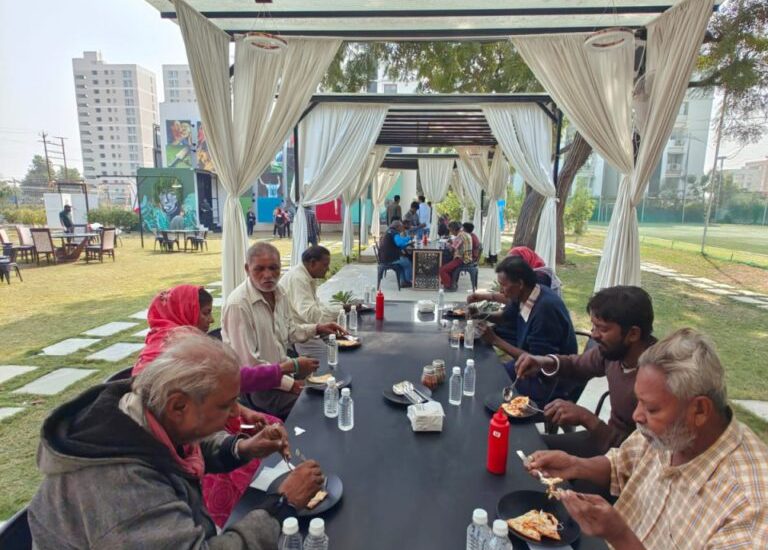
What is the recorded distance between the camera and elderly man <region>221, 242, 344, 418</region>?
104 inches

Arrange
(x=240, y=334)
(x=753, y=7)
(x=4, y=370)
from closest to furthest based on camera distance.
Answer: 1. (x=240, y=334)
2. (x=4, y=370)
3. (x=753, y=7)

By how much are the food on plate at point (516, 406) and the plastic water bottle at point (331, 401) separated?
838 mm

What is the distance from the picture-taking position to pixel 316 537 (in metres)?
→ 1.18

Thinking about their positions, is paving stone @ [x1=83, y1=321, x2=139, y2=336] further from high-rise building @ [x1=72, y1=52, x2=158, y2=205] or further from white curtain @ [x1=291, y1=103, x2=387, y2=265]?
high-rise building @ [x1=72, y1=52, x2=158, y2=205]

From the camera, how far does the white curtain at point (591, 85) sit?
4348 mm

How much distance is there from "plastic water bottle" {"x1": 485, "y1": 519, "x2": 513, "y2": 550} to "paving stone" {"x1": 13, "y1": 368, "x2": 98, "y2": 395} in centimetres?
432

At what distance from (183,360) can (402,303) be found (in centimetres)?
365

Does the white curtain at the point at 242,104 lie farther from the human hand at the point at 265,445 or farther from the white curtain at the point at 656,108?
the white curtain at the point at 656,108

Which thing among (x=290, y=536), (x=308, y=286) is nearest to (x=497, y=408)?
(x=290, y=536)

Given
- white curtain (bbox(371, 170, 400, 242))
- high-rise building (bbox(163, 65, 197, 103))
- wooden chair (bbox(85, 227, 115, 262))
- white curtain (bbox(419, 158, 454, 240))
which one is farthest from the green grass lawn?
high-rise building (bbox(163, 65, 197, 103))

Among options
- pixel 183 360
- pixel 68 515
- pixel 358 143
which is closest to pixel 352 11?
pixel 358 143

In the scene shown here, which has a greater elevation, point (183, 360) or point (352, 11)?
point (352, 11)

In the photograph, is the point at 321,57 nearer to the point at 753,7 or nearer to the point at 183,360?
the point at 183,360

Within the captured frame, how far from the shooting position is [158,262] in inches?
483
